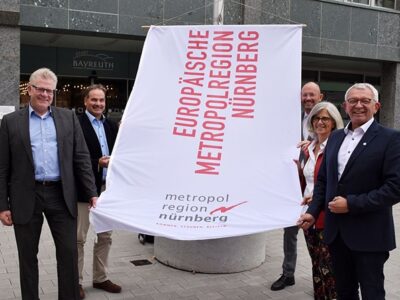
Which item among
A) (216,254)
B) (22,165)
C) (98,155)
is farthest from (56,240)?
(216,254)

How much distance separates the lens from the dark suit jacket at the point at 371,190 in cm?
298

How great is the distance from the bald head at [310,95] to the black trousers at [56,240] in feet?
8.29

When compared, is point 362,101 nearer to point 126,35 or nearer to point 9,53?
point 9,53

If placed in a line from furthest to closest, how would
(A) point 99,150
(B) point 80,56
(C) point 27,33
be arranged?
1. (B) point 80,56
2. (C) point 27,33
3. (A) point 99,150

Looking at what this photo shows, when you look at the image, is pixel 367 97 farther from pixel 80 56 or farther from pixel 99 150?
pixel 80 56

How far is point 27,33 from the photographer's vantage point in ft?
38.3

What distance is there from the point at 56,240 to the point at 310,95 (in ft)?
8.99

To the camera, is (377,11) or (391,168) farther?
(377,11)

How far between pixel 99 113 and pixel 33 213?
51.5 inches

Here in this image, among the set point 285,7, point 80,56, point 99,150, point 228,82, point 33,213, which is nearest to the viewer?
point 33,213

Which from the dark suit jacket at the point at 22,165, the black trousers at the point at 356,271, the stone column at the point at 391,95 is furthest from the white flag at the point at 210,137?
the stone column at the point at 391,95

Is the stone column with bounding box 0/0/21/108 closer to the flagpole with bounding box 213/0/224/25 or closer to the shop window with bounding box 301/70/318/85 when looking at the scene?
the flagpole with bounding box 213/0/224/25

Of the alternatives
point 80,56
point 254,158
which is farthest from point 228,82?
point 80,56

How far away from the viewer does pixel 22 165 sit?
3.62 meters
